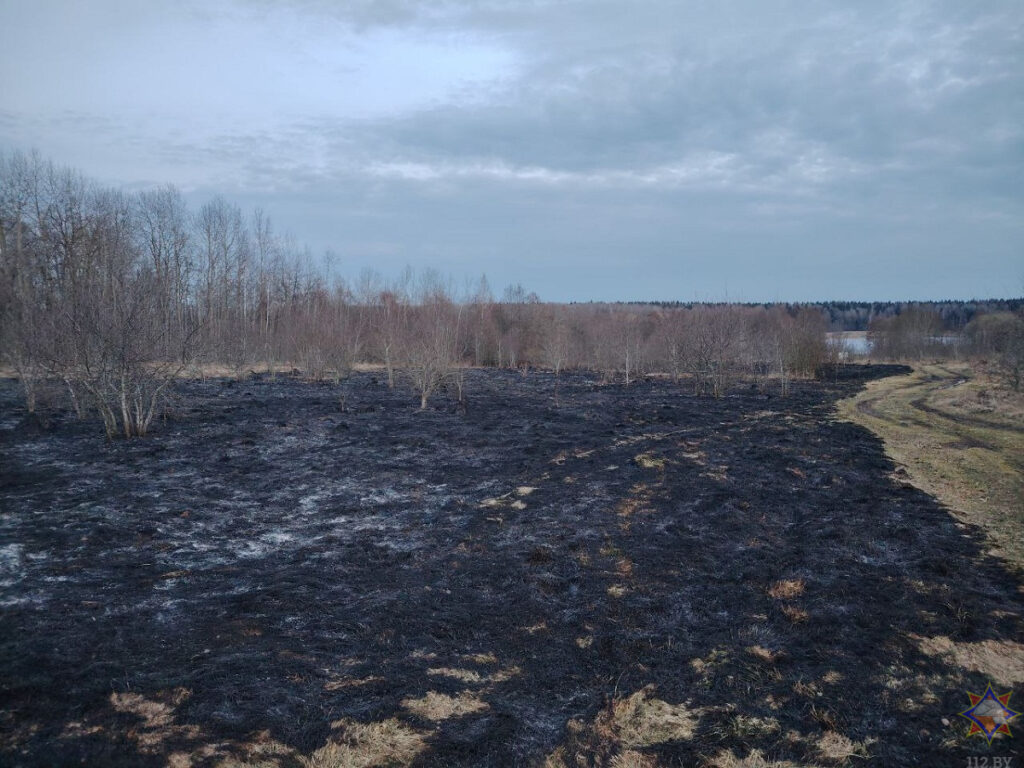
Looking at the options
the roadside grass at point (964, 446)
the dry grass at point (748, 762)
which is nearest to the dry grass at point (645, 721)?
the dry grass at point (748, 762)

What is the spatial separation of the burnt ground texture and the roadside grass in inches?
20.3

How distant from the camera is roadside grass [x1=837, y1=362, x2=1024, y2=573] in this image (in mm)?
9297

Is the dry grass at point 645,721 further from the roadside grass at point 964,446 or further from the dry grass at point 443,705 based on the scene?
the roadside grass at point 964,446

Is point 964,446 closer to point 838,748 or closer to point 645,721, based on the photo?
point 838,748

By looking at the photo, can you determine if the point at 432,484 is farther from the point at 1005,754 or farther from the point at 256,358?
the point at 256,358

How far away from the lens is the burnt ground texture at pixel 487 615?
4055 millimetres

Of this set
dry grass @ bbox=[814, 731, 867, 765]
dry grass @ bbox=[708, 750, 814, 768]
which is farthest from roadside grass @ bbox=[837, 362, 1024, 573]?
dry grass @ bbox=[708, 750, 814, 768]

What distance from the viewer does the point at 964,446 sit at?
49.8ft

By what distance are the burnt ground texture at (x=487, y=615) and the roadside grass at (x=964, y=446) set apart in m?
0.52

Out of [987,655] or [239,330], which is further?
[239,330]

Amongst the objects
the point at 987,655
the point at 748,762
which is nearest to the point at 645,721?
the point at 748,762

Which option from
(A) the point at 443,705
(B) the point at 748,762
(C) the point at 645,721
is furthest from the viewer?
(A) the point at 443,705

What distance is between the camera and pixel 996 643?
5.27 m

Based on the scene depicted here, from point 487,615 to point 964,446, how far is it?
15147 millimetres
